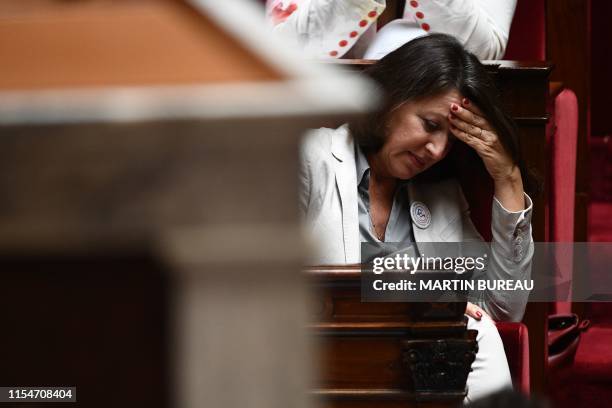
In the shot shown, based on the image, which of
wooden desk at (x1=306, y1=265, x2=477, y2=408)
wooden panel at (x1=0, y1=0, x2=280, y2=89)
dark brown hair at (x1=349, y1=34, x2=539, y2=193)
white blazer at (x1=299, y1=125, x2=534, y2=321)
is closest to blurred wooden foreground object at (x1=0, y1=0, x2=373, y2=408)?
wooden panel at (x1=0, y1=0, x2=280, y2=89)

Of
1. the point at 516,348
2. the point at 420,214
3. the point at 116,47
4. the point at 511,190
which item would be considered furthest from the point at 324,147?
the point at 116,47

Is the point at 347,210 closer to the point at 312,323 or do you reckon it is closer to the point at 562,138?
the point at 312,323

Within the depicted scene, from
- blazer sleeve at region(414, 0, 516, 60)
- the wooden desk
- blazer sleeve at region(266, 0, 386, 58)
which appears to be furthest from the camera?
blazer sleeve at region(414, 0, 516, 60)

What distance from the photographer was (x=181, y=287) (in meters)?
0.64

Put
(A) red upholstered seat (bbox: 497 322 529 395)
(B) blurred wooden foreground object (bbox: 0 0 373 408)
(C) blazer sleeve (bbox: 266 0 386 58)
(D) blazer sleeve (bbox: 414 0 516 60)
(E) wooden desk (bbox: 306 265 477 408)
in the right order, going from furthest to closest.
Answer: (D) blazer sleeve (bbox: 414 0 516 60)
(C) blazer sleeve (bbox: 266 0 386 58)
(A) red upholstered seat (bbox: 497 322 529 395)
(E) wooden desk (bbox: 306 265 477 408)
(B) blurred wooden foreground object (bbox: 0 0 373 408)

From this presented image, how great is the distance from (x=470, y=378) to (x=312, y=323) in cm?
29

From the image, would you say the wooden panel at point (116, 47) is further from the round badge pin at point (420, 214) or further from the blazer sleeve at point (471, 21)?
the blazer sleeve at point (471, 21)

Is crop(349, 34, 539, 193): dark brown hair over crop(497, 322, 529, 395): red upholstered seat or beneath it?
over

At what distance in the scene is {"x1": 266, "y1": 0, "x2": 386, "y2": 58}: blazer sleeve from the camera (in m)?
1.75

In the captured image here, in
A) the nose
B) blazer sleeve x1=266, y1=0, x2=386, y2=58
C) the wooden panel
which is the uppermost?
blazer sleeve x1=266, y1=0, x2=386, y2=58

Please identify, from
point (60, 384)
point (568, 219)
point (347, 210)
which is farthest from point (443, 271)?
point (568, 219)

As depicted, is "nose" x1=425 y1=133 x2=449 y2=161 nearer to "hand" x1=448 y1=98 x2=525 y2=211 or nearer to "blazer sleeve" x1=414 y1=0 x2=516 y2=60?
"hand" x1=448 y1=98 x2=525 y2=211

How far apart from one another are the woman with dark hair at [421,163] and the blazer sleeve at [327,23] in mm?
118

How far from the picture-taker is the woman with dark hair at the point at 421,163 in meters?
1.60
